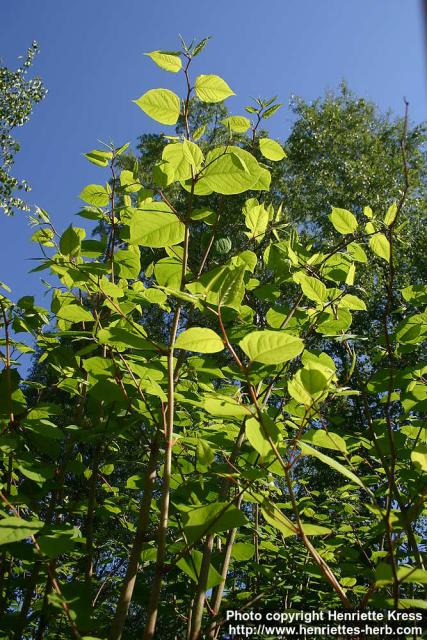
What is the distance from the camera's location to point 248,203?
1480 mm

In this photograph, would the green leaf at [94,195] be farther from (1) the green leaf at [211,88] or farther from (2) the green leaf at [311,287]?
(2) the green leaf at [311,287]

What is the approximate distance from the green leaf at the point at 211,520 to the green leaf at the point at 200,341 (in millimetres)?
225

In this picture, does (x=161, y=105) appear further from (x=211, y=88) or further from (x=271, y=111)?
(x=271, y=111)

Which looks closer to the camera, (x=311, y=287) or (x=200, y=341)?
(x=200, y=341)

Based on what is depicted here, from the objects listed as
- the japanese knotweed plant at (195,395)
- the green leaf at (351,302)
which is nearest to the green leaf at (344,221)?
the japanese knotweed plant at (195,395)

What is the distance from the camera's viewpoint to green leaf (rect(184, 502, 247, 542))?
0.74m

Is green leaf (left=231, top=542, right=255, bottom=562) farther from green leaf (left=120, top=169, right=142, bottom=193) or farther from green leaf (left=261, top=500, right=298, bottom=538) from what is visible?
green leaf (left=120, top=169, right=142, bottom=193)

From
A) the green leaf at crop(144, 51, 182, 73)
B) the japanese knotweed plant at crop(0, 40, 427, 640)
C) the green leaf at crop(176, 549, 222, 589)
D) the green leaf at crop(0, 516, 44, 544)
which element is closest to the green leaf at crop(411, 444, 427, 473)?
the japanese knotweed plant at crop(0, 40, 427, 640)

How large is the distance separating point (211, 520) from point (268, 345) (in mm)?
270

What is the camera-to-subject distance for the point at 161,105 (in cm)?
95

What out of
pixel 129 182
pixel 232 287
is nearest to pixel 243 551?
pixel 232 287

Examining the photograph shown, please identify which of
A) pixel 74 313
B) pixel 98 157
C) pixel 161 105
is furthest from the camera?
pixel 98 157

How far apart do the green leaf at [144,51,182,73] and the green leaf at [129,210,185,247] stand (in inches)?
11.5

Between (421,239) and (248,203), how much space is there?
37.7 feet
